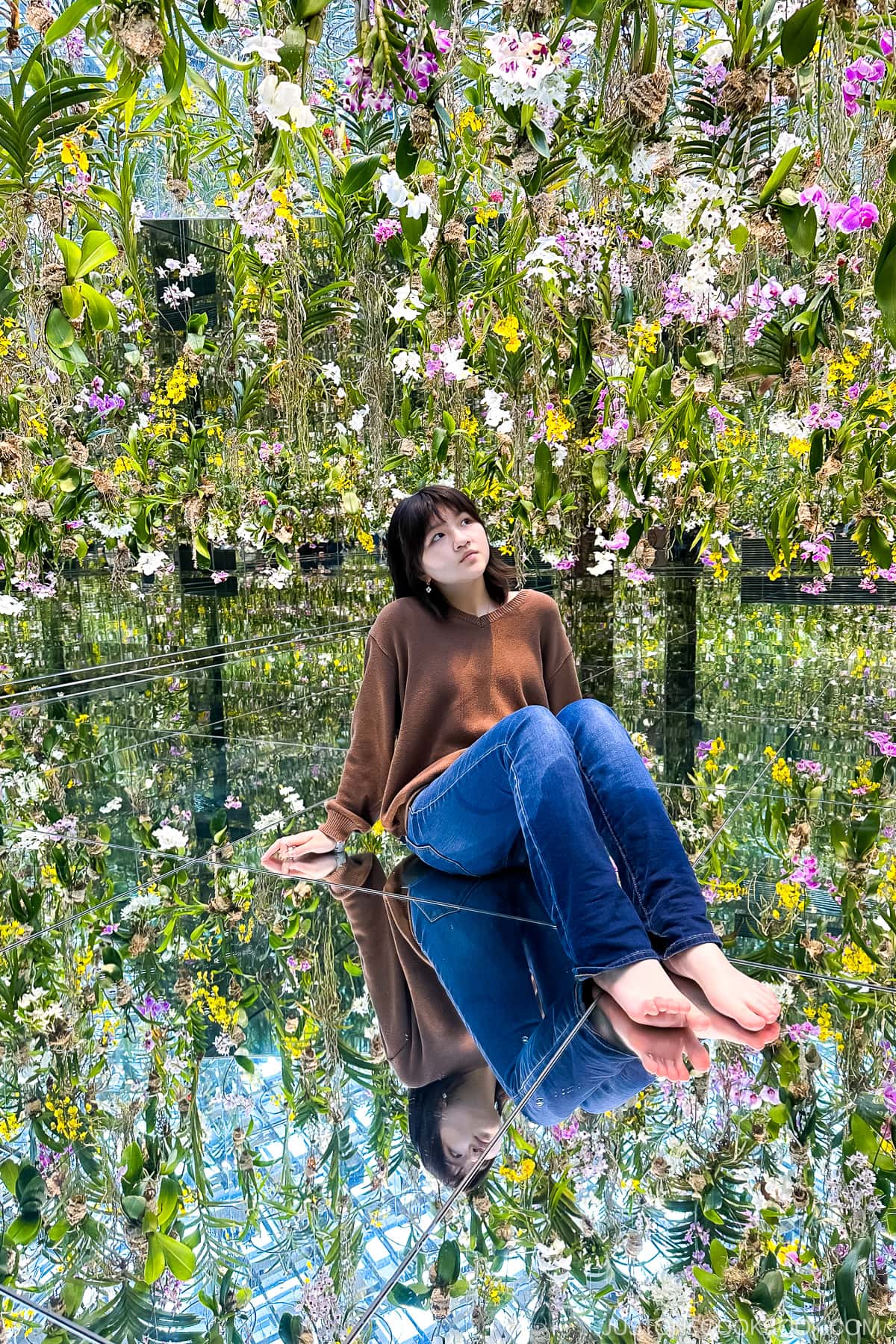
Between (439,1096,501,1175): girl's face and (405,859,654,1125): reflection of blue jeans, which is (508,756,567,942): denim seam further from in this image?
(439,1096,501,1175): girl's face

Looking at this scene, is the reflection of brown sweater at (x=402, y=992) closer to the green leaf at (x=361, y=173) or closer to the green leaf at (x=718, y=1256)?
the green leaf at (x=718, y=1256)

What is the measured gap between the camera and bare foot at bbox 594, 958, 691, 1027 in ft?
3.18

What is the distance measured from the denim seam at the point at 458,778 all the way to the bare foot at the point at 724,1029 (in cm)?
41


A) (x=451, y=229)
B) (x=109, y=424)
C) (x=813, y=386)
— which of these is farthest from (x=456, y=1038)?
(x=109, y=424)

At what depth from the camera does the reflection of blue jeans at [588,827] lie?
1055 mm

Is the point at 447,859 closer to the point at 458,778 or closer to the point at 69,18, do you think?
the point at 458,778

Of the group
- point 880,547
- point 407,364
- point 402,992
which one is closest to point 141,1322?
point 402,992

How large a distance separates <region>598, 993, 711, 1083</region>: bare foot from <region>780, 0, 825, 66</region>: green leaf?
90 centimetres

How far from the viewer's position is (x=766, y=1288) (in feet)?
2.18

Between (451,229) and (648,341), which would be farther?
(648,341)

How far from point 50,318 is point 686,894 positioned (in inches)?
35.7

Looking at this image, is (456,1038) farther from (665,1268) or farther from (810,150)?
(810,150)

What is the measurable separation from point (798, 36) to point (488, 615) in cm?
88

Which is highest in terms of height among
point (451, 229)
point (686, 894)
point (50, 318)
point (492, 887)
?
point (451, 229)
